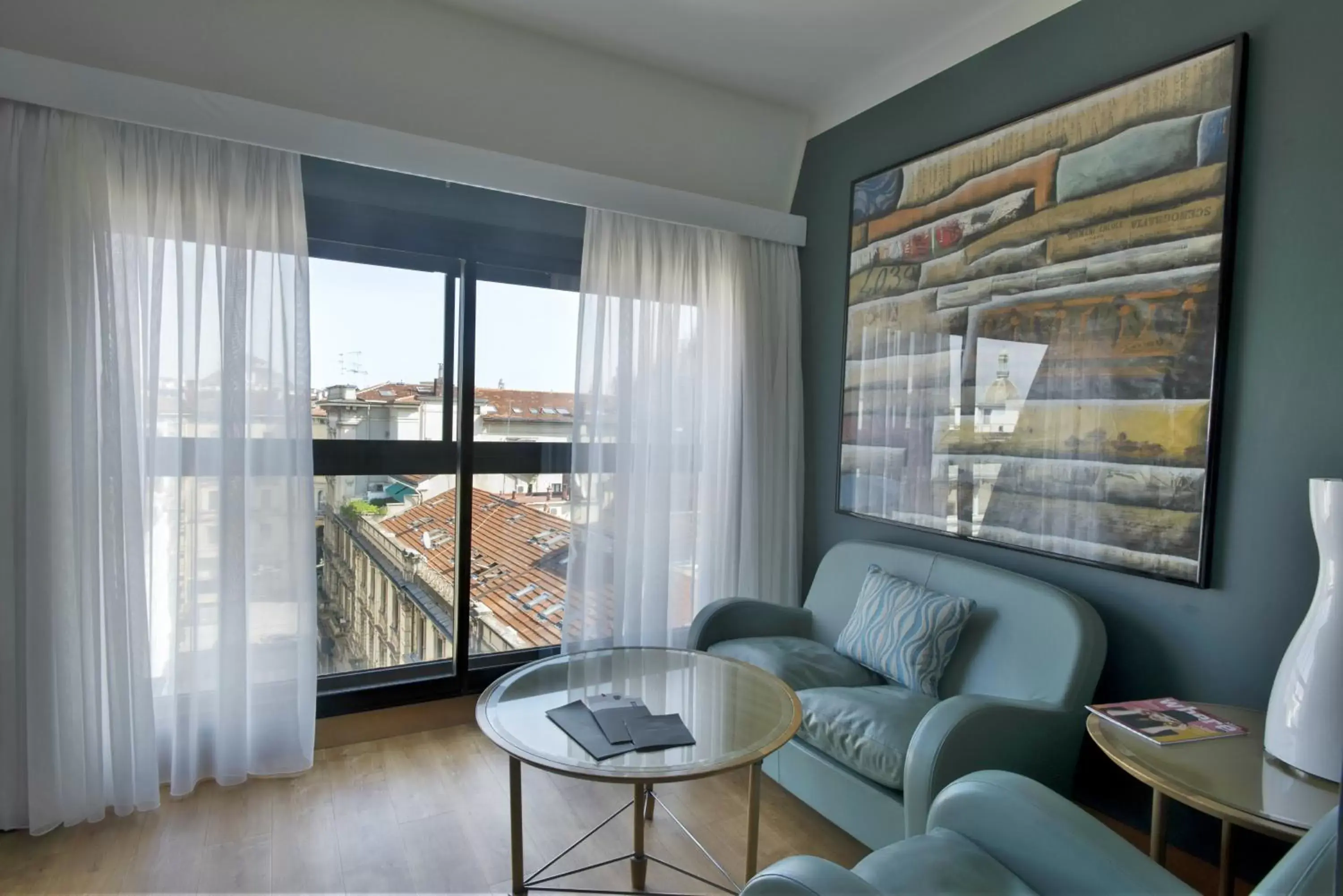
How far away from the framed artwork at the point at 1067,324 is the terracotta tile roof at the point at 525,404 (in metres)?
1.37

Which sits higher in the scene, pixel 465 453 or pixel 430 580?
pixel 465 453

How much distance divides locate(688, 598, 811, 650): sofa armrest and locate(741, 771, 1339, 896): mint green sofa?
1.22 metres

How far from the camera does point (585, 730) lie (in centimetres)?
173

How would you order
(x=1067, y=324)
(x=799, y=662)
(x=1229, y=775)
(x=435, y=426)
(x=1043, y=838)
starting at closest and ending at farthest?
(x=1043, y=838), (x=1229, y=775), (x=1067, y=324), (x=799, y=662), (x=435, y=426)

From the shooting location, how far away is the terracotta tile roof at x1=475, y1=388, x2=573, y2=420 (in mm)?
3039

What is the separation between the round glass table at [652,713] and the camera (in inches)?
62.0

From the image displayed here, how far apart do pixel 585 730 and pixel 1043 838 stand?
1008 mm

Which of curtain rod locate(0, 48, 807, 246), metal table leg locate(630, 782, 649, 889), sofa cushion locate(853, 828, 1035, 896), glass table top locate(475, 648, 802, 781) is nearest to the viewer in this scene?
sofa cushion locate(853, 828, 1035, 896)

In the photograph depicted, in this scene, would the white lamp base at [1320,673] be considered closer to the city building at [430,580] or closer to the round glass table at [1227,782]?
the round glass table at [1227,782]

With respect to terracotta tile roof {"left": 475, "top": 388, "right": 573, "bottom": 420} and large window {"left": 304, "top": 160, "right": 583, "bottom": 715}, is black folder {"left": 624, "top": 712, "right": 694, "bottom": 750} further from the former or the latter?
terracotta tile roof {"left": 475, "top": 388, "right": 573, "bottom": 420}

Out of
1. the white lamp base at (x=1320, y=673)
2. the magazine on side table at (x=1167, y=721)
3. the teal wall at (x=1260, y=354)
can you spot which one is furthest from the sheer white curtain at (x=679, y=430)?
the white lamp base at (x=1320, y=673)

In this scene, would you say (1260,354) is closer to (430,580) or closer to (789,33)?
(789,33)

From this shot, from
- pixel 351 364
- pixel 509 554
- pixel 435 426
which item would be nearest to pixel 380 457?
pixel 435 426

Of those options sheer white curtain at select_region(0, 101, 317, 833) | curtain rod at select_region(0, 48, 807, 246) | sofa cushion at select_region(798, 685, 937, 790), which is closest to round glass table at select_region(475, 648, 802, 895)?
sofa cushion at select_region(798, 685, 937, 790)
